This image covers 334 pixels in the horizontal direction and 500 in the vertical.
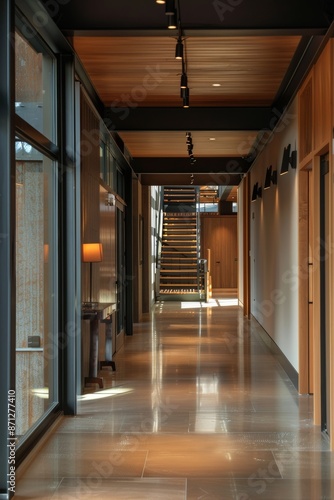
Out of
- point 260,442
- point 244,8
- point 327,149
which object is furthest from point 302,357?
point 244,8

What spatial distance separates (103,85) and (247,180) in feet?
26.3

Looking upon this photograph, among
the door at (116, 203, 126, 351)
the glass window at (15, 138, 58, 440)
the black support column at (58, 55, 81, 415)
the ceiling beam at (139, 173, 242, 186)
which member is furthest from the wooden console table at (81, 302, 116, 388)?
the ceiling beam at (139, 173, 242, 186)

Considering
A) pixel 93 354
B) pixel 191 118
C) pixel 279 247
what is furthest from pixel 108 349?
pixel 191 118

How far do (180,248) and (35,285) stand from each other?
734 inches

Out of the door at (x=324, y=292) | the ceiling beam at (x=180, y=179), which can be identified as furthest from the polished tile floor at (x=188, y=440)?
the ceiling beam at (x=180, y=179)

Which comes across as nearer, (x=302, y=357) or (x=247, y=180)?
(x=302, y=357)

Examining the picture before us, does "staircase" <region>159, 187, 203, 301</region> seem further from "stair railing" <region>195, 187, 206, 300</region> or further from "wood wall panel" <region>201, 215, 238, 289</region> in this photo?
"wood wall panel" <region>201, 215, 238, 289</region>

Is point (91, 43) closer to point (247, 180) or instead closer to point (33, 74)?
point (33, 74)

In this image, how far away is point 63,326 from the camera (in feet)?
21.9

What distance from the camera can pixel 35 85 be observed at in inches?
229

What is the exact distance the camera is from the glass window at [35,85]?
520 cm

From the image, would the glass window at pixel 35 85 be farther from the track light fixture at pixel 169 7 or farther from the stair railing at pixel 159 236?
the stair railing at pixel 159 236

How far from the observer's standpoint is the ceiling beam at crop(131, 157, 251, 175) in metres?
15.1

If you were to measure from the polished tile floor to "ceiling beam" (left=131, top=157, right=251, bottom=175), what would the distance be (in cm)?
587
